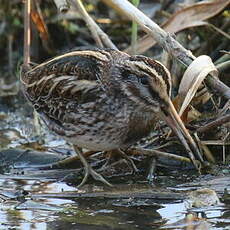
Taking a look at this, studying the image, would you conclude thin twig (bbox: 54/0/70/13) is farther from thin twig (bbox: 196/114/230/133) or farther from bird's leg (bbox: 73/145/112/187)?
thin twig (bbox: 196/114/230/133)

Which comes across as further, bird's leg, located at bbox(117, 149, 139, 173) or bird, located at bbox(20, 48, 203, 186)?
bird's leg, located at bbox(117, 149, 139, 173)

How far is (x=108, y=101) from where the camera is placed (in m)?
5.02

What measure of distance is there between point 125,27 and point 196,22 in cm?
169

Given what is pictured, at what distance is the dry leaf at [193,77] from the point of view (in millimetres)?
5121

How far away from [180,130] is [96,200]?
763 millimetres

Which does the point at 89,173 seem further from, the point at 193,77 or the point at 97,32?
the point at 97,32

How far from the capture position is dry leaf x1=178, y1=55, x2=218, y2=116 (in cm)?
512

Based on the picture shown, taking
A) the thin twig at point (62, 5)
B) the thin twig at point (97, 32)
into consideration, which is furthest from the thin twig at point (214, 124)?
the thin twig at point (62, 5)

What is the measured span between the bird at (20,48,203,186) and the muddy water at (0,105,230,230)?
0.21 metres

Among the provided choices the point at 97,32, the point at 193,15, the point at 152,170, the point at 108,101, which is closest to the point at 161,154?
the point at 152,170

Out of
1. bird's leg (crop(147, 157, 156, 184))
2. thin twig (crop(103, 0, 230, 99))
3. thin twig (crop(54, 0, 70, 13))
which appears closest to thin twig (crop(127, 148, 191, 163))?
bird's leg (crop(147, 157, 156, 184))

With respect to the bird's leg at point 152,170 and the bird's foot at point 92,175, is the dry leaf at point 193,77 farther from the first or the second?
the bird's foot at point 92,175

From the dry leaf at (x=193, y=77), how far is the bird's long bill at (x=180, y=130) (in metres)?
0.17

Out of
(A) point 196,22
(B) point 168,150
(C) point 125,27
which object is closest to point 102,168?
(B) point 168,150
